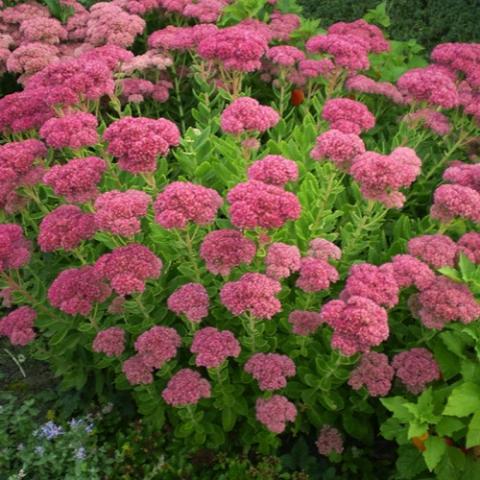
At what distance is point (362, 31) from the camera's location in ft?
13.8

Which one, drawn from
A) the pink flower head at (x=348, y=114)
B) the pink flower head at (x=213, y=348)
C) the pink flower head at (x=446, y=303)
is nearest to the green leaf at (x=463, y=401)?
the pink flower head at (x=446, y=303)

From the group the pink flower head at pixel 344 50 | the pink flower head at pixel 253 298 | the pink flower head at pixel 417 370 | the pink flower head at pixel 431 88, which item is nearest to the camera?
the pink flower head at pixel 253 298

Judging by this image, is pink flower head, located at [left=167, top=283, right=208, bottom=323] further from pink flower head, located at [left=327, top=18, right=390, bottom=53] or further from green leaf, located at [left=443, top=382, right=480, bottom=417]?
pink flower head, located at [left=327, top=18, right=390, bottom=53]

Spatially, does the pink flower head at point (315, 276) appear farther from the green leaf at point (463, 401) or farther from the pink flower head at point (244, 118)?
the pink flower head at point (244, 118)

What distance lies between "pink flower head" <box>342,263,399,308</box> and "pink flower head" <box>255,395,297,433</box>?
0.59 metres

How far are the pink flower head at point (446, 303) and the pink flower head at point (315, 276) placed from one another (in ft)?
1.23

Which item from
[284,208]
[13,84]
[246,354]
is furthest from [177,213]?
[13,84]

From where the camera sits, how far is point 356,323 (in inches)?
83.0

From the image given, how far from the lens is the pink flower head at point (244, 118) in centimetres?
273

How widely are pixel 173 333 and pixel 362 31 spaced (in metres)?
2.83

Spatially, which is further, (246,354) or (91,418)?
(91,418)

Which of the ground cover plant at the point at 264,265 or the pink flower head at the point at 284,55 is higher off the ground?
the pink flower head at the point at 284,55

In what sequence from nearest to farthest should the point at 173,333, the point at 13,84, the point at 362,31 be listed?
the point at 173,333
the point at 362,31
the point at 13,84

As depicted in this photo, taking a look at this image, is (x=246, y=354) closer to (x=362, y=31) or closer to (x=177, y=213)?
(x=177, y=213)
